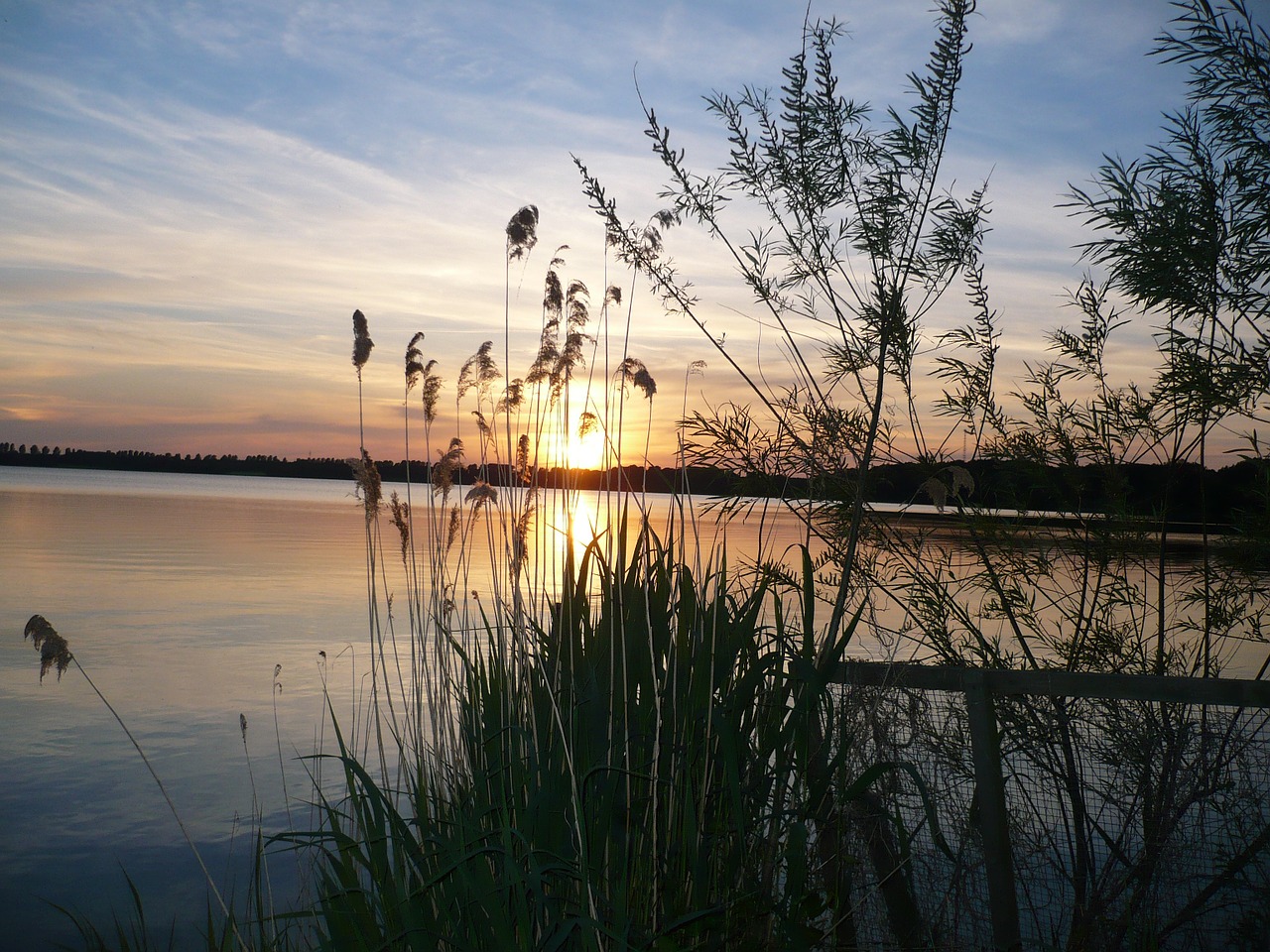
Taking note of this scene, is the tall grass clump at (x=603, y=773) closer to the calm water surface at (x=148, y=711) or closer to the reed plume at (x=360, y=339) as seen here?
the reed plume at (x=360, y=339)

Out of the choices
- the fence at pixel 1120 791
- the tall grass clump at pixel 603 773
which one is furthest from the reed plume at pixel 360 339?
the fence at pixel 1120 791

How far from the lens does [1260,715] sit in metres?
2.78

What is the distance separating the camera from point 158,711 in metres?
6.81

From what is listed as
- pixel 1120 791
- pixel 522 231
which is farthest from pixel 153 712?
pixel 1120 791

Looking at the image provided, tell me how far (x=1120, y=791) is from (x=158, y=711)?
661 cm

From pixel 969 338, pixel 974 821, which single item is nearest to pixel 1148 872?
pixel 974 821

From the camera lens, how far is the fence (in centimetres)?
274

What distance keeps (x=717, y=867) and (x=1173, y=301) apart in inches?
104

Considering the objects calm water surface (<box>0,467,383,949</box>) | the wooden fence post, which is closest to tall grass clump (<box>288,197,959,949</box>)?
the wooden fence post

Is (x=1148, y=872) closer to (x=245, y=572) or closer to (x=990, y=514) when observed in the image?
(x=990, y=514)

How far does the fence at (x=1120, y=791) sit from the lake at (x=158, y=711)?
952 mm

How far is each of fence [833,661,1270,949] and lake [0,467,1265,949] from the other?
95 cm

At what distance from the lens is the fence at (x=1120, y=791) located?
274 centimetres

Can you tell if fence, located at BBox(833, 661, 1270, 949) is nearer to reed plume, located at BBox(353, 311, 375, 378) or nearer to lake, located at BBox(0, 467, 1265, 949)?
lake, located at BBox(0, 467, 1265, 949)
